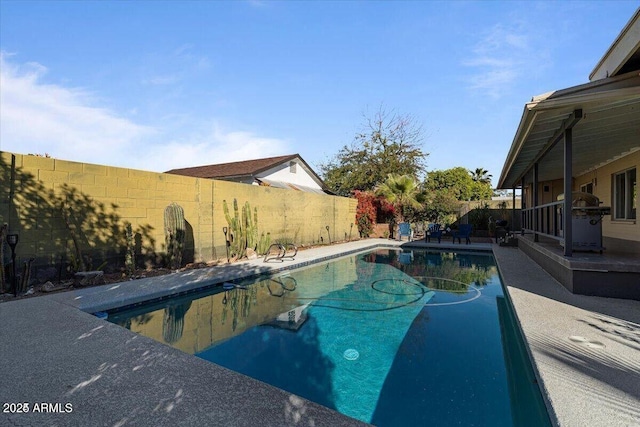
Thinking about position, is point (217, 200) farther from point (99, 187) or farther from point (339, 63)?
point (339, 63)

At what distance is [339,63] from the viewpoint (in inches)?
614

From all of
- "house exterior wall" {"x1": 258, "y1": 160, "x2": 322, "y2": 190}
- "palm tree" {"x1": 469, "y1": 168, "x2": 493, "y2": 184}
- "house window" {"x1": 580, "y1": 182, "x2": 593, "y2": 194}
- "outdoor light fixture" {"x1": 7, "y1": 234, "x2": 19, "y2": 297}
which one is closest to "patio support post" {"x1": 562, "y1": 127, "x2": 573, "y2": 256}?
"house window" {"x1": 580, "y1": 182, "x2": 593, "y2": 194}

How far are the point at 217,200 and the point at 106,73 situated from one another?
5958mm

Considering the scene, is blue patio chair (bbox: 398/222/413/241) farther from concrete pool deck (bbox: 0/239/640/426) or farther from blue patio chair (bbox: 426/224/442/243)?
concrete pool deck (bbox: 0/239/640/426)

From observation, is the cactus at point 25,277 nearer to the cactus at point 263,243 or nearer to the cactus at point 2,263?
the cactus at point 2,263

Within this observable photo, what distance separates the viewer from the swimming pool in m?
3.49

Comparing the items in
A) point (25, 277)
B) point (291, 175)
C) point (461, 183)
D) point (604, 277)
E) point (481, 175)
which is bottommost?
point (25, 277)

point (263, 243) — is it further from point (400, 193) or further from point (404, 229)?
point (400, 193)

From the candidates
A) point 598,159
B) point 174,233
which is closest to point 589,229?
point 598,159

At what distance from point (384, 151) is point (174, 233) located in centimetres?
2441

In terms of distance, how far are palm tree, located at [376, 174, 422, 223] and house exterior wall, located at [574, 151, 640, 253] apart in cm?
936

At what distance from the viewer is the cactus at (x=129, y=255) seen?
8.18 meters

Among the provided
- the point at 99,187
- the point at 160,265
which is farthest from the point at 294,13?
the point at 160,265

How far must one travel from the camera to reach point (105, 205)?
8.09 metres
